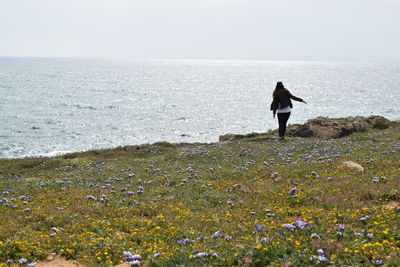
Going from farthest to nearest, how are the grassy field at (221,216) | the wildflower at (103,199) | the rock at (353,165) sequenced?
the rock at (353,165), the wildflower at (103,199), the grassy field at (221,216)

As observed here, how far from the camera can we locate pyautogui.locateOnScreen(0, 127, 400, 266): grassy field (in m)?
6.83

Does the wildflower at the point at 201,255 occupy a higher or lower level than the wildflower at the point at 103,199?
higher

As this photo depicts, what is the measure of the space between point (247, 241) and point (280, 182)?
6841 millimetres

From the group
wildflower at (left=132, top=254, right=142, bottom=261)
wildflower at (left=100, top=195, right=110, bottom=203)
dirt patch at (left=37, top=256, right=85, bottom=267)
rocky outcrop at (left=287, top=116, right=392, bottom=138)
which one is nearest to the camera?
wildflower at (left=132, top=254, right=142, bottom=261)

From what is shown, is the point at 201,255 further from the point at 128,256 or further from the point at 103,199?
the point at 103,199

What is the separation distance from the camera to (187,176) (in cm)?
1719

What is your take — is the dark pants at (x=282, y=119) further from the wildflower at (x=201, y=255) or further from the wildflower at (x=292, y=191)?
the wildflower at (x=201, y=255)

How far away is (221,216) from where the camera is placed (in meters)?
9.98

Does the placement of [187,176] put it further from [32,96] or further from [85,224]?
[32,96]

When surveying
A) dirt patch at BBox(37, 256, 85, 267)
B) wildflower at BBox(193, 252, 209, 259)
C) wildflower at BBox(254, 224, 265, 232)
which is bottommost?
dirt patch at BBox(37, 256, 85, 267)

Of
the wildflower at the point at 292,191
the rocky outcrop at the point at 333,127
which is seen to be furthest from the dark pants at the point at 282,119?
the wildflower at the point at 292,191

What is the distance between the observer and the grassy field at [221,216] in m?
6.83

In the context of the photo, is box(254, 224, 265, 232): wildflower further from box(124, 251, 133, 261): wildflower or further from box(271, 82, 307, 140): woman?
box(271, 82, 307, 140): woman

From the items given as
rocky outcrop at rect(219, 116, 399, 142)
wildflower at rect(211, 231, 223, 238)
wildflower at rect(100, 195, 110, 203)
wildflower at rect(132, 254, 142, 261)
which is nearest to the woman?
rocky outcrop at rect(219, 116, 399, 142)
